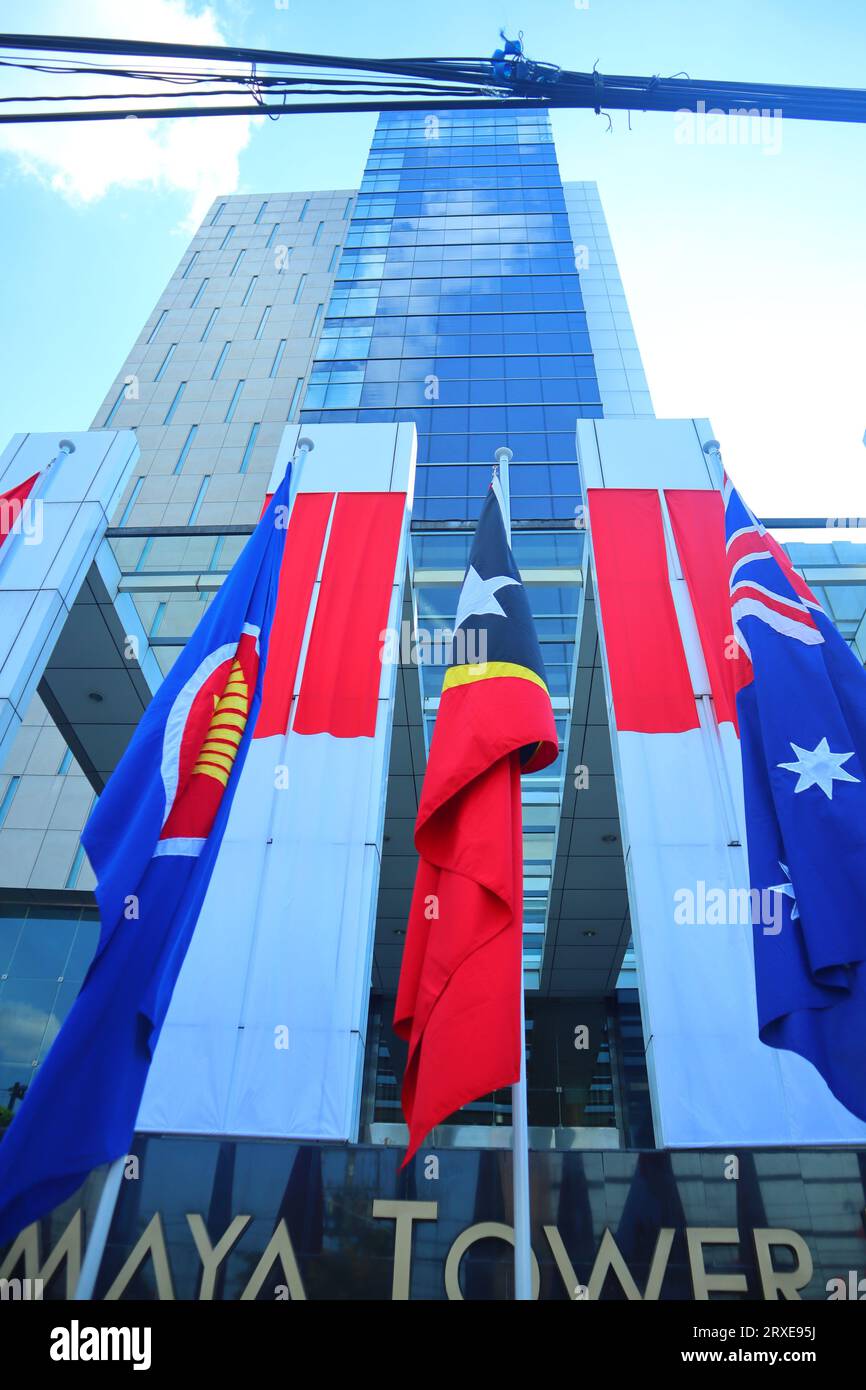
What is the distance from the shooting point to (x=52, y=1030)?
14844 mm

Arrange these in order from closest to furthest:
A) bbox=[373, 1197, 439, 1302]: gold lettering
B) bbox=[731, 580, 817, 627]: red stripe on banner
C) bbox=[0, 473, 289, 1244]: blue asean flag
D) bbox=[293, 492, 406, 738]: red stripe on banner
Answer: bbox=[0, 473, 289, 1244]: blue asean flag < bbox=[373, 1197, 439, 1302]: gold lettering < bbox=[731, 580, 817, 627]: red stripe on banner < bbox=[293, 492, 406, 738]: red stripe on banner

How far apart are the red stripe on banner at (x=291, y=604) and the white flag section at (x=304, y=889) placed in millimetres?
25

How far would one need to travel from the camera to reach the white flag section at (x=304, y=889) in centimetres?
760

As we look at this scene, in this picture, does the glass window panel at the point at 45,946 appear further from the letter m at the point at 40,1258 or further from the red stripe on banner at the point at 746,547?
the red stripe on banner at the point at 746,547

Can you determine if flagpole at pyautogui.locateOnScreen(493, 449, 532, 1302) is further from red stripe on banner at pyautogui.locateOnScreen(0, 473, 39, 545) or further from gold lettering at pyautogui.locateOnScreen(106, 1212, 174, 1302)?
red stripe on banner at pyautogui.locateOnScreen(0, 473, 39, 545)

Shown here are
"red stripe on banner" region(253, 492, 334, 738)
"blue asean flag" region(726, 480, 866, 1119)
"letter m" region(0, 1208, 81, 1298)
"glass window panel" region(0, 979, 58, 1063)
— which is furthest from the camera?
"glass window panel" region(0, 979, 58, 1063)

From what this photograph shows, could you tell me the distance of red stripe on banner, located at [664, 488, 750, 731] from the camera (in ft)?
32.1

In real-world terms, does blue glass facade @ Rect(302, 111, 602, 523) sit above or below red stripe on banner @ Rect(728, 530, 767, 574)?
above

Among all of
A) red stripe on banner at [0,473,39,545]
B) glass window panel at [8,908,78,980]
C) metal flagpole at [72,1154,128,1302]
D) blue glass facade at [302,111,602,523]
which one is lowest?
metal flagpole at [72,1154,128,1302]

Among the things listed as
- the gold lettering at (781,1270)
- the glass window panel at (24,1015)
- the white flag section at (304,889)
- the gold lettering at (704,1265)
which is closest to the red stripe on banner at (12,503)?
the white flag section at (304,889)

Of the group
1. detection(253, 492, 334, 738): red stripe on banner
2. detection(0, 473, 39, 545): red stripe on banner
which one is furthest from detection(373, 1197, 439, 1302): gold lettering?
detection(0, 473, 39, 545): red stripe on banner

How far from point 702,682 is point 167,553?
8006mm

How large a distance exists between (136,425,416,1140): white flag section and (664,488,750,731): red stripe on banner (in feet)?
12.2
